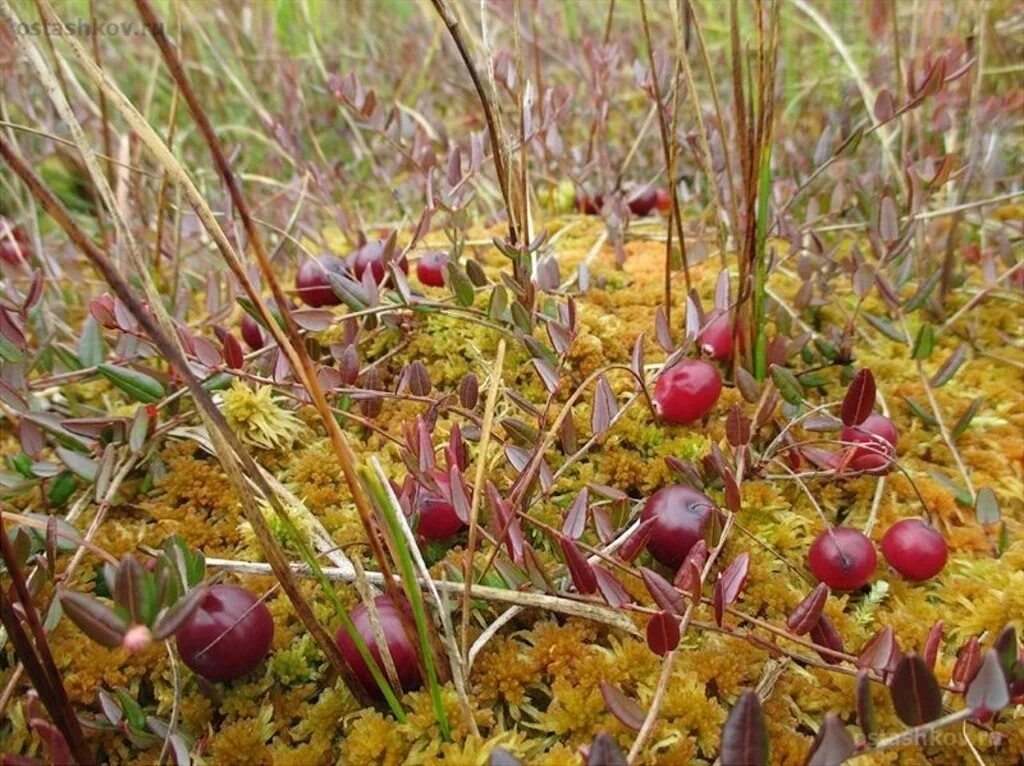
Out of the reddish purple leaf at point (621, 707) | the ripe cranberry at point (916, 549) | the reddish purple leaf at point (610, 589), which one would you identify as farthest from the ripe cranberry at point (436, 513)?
the ripe cranberry at point (916, 549)

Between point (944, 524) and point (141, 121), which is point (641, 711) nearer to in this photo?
point (944, 524)

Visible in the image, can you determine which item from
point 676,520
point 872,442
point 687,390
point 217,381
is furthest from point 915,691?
point 217,381

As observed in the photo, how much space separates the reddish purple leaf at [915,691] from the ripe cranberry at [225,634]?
962 millimetres

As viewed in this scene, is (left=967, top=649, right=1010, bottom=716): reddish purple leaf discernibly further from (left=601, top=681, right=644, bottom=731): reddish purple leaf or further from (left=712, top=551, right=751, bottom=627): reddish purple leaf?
(left=601, top=681, right=644, bottom=731): reddish purple leaf

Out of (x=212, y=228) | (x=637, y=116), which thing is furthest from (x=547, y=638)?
(x=637, y=116)

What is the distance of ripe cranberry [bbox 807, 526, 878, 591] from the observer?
1.48 m

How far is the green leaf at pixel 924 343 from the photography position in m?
1.95

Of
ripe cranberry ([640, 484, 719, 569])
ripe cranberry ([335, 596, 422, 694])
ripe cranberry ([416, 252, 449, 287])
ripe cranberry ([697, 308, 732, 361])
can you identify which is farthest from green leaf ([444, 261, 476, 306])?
ripe cranberry ([335, 596, 422, 694])

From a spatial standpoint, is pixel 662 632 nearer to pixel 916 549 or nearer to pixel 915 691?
pixel 915 691

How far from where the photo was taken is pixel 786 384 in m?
1.71

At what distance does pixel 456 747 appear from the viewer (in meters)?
1.20

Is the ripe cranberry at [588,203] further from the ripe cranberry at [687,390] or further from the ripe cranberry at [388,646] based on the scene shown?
the ripe cranberry at [388,646]

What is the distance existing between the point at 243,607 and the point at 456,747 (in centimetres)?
41

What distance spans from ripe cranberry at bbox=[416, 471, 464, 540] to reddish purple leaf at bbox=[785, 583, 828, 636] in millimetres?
609
